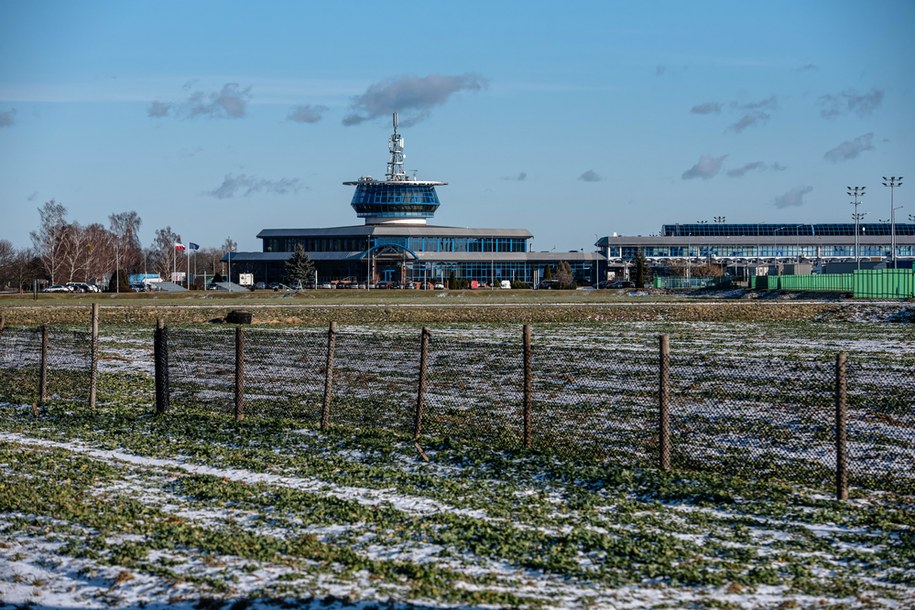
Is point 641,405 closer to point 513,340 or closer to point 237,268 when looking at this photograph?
point 513,340

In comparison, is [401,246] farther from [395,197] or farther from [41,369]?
[41,369]

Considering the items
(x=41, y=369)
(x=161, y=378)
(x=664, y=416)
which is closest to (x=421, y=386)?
(x=664, y=416)

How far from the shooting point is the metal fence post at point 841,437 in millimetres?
12883

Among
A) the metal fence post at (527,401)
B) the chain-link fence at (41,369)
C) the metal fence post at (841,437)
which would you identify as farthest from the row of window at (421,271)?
the metal fence post at (841,437)

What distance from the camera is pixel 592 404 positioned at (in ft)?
62.2

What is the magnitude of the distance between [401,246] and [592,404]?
480 feet

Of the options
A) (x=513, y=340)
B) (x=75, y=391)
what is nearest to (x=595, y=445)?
(x=75, y=391)

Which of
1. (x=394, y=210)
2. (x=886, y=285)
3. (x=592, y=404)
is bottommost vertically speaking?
(x=592, y=404)

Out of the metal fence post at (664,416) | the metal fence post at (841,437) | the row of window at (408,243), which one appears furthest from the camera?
the row of window at (408,243)

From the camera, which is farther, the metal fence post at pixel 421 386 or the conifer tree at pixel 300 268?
the conifer tree at pixel 300 268

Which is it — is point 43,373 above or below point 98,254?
below

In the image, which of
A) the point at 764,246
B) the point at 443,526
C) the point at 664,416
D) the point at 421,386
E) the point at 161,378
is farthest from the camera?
the point at 764,246

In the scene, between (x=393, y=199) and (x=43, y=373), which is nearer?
(x=43, y=373)

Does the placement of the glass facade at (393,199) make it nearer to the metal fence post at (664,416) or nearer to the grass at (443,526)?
the grass at (443,526)
